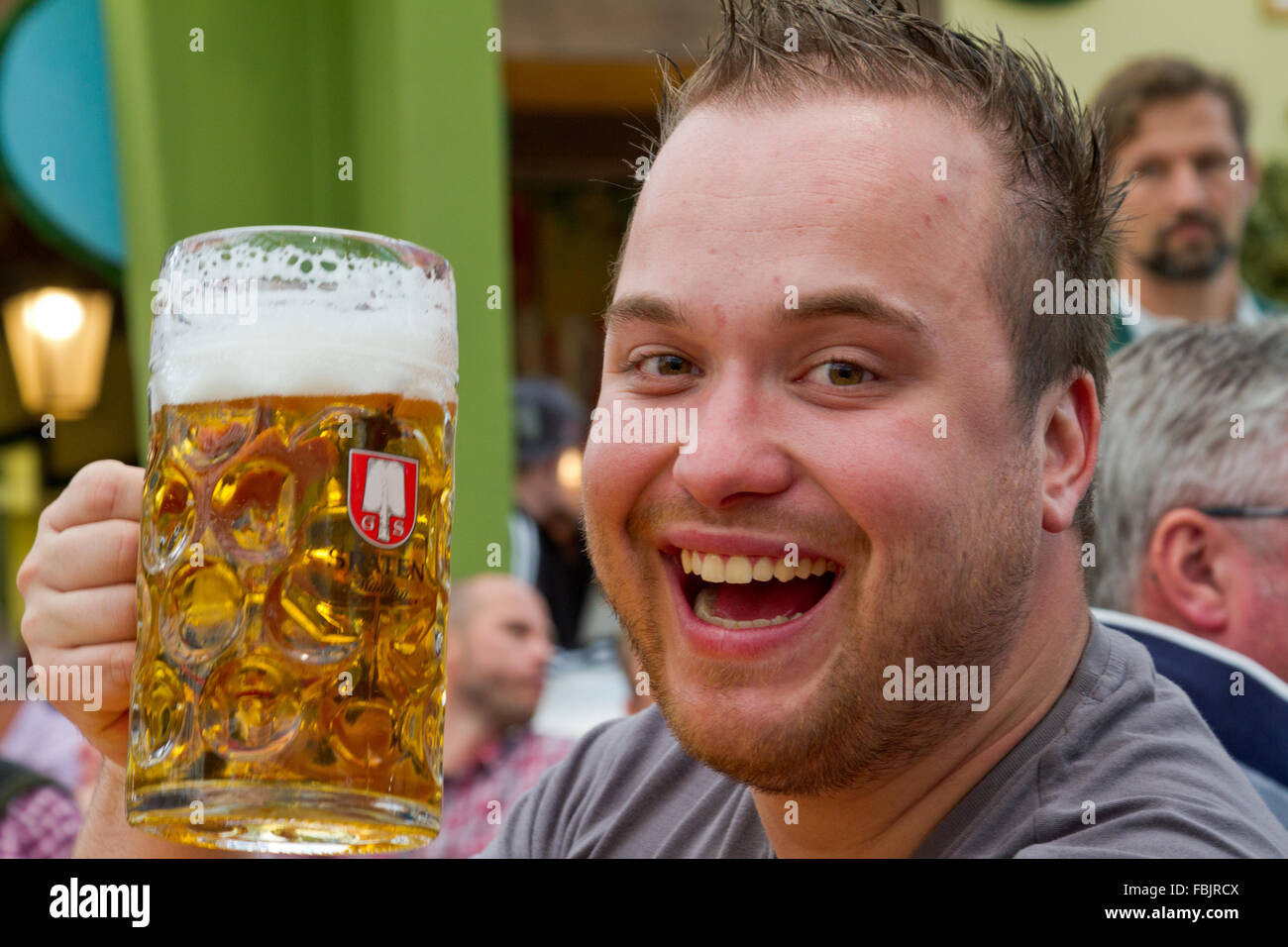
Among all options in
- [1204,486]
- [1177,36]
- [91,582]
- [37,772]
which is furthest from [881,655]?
[1177,36]

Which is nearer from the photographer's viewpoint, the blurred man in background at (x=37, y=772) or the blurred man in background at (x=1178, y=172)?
the blurred man in background at (x=37, y=772)

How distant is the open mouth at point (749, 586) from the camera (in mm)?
1259

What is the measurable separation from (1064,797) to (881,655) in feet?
0.63

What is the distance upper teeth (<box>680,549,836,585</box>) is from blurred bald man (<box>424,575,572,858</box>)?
1968 mm

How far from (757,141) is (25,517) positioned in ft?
14.6

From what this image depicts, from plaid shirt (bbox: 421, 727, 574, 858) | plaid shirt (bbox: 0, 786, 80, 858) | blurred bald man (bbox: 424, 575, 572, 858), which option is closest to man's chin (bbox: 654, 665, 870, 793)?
plaid shirt (bbox: 0, 786, 80, 858)

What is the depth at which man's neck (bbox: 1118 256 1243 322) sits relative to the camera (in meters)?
3.40

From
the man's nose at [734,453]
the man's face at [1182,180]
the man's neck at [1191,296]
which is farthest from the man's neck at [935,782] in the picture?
the man's face at [1182,180]

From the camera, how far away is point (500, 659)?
3.30 metres

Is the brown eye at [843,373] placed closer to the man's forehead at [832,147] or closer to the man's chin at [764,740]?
the man's forehead at [832,147]
